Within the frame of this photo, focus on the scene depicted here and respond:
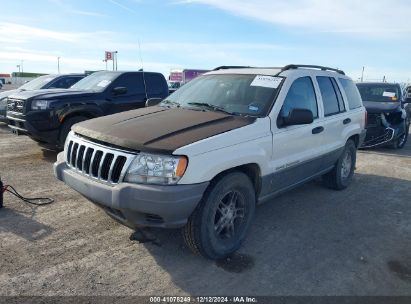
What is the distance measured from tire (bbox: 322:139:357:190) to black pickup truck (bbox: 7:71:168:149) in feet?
15.6

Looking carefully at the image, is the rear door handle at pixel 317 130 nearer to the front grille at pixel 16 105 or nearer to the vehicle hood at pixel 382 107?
the vehicle hood at pixel 382 107

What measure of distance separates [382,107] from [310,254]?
7106 mm

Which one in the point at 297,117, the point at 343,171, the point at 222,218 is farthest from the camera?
the point at 343,171

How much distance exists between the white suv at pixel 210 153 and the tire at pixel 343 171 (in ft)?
2.33

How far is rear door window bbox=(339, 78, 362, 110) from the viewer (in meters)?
5.90

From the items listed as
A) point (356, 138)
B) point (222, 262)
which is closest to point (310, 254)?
point (222, 262)

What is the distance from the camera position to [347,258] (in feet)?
12.3

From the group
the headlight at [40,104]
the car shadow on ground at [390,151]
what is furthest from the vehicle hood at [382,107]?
the headlight at [40,104]

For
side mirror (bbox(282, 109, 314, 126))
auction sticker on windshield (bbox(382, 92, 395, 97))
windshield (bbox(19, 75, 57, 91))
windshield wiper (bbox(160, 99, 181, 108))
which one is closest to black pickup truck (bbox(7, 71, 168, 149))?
windshield (bbox(19, 75, 57, 91))

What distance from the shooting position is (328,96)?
Result: 17.3 feet

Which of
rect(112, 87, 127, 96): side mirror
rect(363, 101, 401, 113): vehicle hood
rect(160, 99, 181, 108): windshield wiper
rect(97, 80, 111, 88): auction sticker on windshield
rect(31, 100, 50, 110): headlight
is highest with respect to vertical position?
rect(97, 80, 111, 88): auction sticker on windshield

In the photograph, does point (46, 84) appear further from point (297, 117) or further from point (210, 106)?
point (297, 117)

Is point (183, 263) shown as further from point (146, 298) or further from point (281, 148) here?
point (281, 148)

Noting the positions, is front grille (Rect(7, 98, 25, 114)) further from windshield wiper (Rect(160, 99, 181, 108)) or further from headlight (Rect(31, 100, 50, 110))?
windshield wiper (Rect(160, 99, 181, 108))
